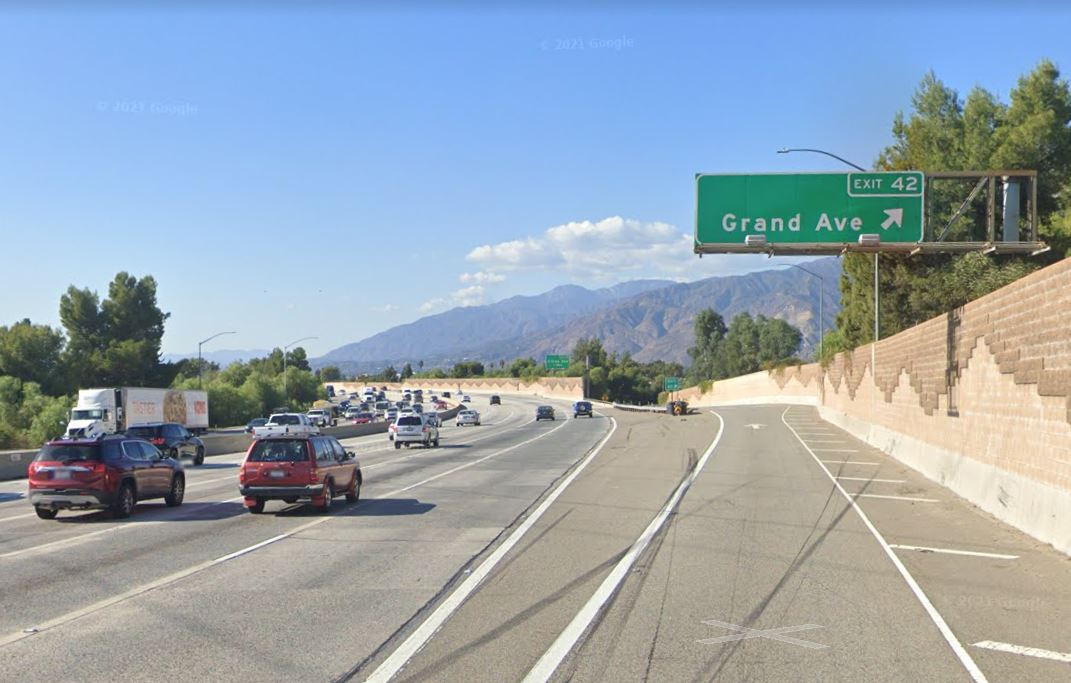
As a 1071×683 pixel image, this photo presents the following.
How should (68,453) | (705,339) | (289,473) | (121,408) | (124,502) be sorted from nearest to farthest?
(68,453) → (289,473) → (124,502) → (121,408) → (705,339)

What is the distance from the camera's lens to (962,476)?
70.6 feet

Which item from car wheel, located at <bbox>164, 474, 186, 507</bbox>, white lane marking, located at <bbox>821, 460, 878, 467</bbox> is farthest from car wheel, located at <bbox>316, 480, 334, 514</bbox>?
white lane marking, located at <bbox>821, 460, 878, 467</bbox>

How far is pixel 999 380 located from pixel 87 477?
660 inches

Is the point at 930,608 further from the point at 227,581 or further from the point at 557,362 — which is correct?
the point at 557,362

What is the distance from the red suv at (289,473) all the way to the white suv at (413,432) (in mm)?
27512

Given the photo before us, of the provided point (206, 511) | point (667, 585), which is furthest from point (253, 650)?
point (206, 511)

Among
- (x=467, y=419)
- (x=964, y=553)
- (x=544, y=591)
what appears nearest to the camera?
(x=544, y=591)

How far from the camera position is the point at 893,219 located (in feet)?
81.3

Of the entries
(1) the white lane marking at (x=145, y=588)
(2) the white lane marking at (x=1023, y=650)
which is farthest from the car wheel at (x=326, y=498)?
(2) the white lane marking at (x=1023, y=650)

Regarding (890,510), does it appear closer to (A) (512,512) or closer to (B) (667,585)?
(A) (512,512)

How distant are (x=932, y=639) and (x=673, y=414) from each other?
252 ft

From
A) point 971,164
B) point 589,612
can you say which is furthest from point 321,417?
point 589,612

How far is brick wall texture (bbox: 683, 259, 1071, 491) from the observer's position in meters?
14.9

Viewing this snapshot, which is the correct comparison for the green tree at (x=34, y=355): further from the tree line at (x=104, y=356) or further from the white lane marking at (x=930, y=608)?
the white lane marking at (x=930, y=608)
